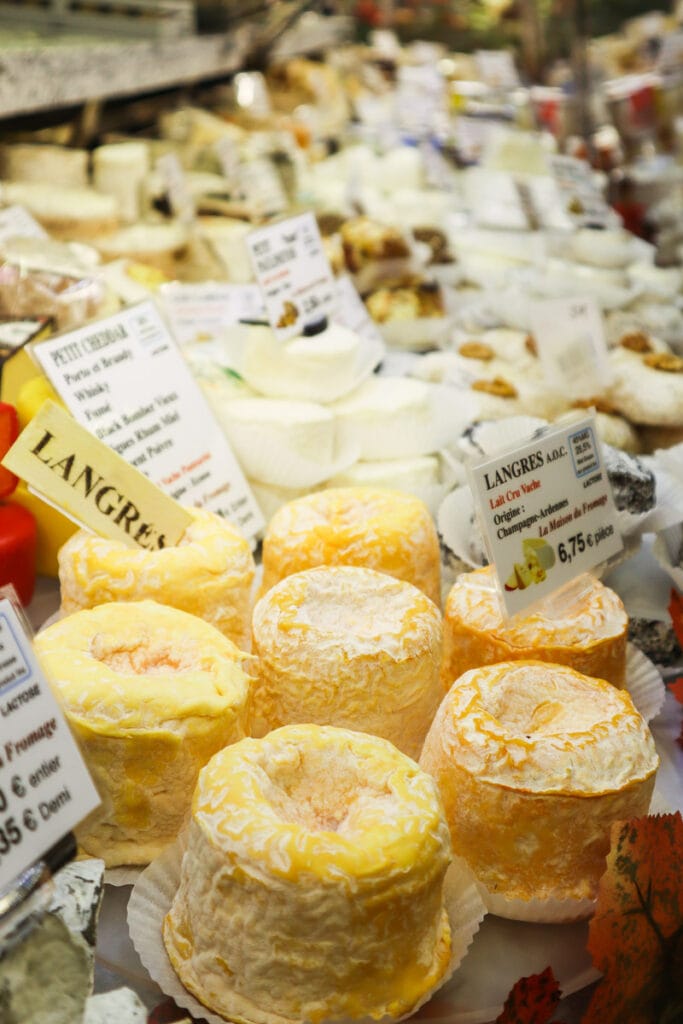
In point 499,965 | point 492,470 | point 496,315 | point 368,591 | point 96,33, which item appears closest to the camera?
point 499,965

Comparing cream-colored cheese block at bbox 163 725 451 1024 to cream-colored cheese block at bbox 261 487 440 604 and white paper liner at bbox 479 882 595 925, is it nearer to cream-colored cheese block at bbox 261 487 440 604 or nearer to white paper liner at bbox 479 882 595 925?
white paper liner at bbox 479 882 595 925

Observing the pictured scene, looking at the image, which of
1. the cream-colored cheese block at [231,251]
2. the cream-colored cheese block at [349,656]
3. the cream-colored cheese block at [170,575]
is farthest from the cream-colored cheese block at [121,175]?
the cream-colored cheese block at [349,656]

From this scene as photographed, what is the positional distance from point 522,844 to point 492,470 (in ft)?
1.68

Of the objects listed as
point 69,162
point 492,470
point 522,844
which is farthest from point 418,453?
point 69,162

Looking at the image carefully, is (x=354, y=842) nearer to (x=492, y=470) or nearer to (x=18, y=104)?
(x=492, y=470)

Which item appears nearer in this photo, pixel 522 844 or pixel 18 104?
pixel 522 844

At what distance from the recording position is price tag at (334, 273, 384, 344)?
286cm

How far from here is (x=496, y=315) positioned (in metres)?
3.13

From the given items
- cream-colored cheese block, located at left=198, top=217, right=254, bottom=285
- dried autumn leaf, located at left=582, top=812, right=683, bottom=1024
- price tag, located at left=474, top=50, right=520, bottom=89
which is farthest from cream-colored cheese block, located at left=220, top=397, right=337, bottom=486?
price tag, located at left=474, top=50, right=520, bottom=89

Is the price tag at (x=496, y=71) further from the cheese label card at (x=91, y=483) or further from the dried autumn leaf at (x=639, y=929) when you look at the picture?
the dried autumn leaf at (x=639, y=929)

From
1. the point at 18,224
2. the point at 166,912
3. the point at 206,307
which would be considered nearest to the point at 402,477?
the point at 206,307

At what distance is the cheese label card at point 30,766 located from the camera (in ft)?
2.97

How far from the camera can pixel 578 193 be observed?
12.8 ft

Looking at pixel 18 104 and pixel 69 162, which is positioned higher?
pixel 18 104
